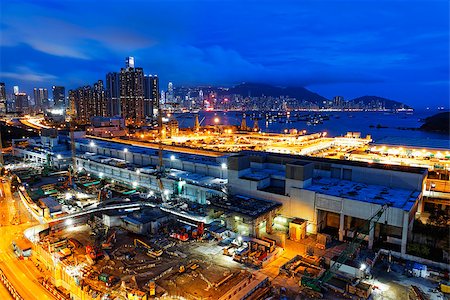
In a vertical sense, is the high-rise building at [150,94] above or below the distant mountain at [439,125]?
above

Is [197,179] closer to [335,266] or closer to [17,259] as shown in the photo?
[17,259]

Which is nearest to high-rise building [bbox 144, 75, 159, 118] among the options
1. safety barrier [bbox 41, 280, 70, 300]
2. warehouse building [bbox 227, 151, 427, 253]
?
warehouse building [bbox 227, 151, 427, 253]

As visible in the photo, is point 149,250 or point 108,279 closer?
point 108,279

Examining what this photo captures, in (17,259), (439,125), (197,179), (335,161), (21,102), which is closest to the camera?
(17,259)

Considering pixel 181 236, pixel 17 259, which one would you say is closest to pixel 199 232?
pixel 181 236

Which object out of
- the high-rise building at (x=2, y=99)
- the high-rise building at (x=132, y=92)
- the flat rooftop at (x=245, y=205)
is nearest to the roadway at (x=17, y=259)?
the flat rooftop at (x=245, y=205)

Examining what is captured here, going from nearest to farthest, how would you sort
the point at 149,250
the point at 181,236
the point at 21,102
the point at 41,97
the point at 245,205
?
the point at 149,250 → the point at 181,236 → the point at 245,205 → the point at 21,102 → the point at 41,97

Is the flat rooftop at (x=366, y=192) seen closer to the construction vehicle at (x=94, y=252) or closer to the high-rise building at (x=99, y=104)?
the construction vehicle at (x=94, y=252)

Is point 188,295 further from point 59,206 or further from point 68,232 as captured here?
point 59,206
